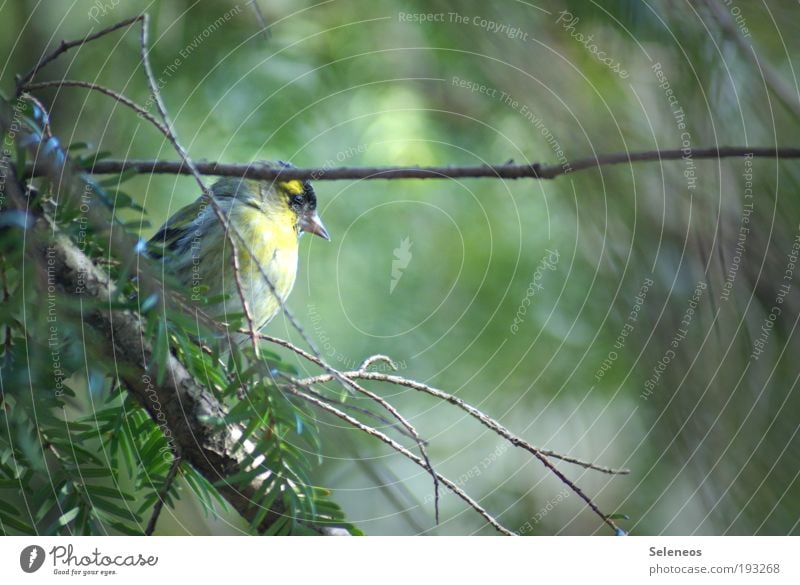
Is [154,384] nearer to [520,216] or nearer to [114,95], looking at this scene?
[114,95]

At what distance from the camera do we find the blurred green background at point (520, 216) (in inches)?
18.4

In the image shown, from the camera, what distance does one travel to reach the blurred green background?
466 mm

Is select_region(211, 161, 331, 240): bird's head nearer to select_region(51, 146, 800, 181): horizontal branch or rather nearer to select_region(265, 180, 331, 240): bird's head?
select_region(265, 180, 331, 240): bird's head

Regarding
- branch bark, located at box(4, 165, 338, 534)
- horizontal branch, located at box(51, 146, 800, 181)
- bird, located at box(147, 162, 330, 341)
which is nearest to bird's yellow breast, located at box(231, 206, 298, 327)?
bird, located at box(147, 162, 330, 341)

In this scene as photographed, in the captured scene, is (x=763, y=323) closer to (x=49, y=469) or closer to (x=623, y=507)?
(x=623, y=507)

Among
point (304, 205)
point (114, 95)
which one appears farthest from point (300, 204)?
point (114, 95)

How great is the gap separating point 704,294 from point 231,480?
310mm

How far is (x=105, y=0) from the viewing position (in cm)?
69

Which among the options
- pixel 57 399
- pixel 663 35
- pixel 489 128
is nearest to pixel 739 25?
pixel 663 35

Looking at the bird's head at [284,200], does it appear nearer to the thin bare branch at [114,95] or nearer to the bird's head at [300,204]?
the bird's head at [300,204]

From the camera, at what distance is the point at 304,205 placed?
0.83 metres
